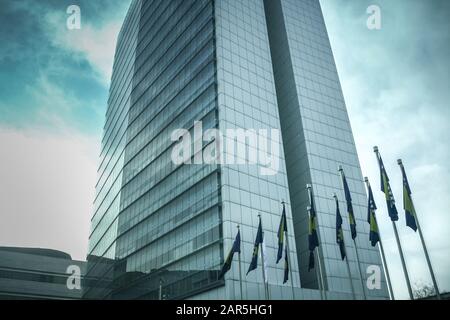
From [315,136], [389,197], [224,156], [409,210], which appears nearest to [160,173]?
[224,156]

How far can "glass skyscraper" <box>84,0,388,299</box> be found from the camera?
5512cm

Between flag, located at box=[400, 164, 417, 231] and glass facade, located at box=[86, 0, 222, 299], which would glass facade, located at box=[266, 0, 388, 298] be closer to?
glass facade, located at box=[86, 0, 222, 299]

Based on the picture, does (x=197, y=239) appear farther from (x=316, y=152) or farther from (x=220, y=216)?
(x=316, y=152)

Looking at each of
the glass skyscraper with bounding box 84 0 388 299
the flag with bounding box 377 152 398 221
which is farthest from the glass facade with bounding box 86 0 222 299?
the flag with bounding box 377 152 398 221

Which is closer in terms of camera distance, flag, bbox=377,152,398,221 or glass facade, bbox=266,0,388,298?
flag, bbox=377,152,398,221

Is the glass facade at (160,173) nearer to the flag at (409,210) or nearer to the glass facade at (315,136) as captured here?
the glass facade at (315,136)

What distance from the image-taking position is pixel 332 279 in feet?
187

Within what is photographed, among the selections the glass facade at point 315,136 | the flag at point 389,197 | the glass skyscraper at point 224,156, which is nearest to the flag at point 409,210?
the flag at point 389,197

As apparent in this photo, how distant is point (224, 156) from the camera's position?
5688 cm

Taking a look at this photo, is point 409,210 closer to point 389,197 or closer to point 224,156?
point 389,197

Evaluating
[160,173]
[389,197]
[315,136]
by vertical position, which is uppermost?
[315,136]

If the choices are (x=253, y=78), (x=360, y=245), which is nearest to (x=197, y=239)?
(x=360, y=245)
